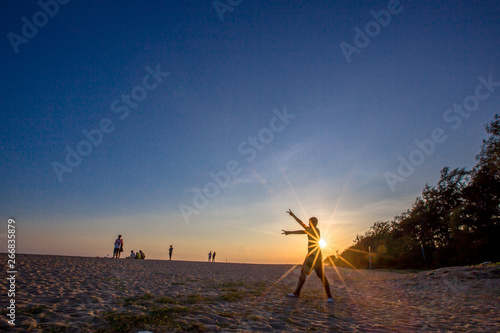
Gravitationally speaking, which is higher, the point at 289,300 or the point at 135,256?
the point at 289,300

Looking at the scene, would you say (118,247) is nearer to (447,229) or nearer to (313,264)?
(313,264)

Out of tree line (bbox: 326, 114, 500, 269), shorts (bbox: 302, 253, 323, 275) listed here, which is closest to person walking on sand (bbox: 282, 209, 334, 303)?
shorts (bbox: 302, 253, 323, 275)

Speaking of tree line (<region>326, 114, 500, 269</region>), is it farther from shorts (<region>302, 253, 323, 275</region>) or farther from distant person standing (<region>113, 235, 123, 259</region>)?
distant person standing (<region>113, 235, 123, 259</region>)

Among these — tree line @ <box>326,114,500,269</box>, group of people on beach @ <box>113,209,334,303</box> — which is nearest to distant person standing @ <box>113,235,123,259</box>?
group of people on beach @ <box>113,209,334,303</box>


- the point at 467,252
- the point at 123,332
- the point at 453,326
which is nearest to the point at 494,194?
the point at 467,252

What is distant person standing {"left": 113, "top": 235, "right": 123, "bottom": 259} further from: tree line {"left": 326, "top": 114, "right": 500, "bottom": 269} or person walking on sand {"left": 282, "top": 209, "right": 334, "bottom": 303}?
tree line {"left": 326, "top": 114, "right": 500, "bottom": 269}

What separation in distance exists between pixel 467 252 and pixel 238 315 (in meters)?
36.9

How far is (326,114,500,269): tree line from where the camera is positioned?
96.1 ft

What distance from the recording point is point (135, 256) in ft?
104

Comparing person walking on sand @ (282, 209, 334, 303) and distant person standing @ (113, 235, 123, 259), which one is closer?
person walking on sand @ (282, 209, 334, 303)

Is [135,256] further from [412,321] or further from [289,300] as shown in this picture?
[412,321]

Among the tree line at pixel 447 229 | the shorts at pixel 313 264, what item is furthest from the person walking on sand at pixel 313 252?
the tree line at pixel 447 229

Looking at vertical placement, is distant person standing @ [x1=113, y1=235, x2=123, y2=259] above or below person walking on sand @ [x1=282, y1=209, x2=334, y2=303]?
below

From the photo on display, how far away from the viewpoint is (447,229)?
123ft
